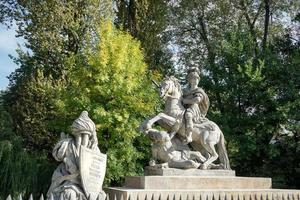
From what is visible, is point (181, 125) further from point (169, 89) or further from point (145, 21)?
point (145, 21)

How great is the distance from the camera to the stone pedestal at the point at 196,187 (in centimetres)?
1087

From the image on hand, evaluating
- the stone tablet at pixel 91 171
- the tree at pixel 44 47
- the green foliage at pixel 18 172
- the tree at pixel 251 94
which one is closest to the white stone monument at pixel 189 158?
the stone tablet at pixel 91 171

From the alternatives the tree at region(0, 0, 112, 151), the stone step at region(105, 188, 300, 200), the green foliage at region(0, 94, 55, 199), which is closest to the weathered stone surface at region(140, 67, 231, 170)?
the stone step at region(105, 188, 300, 200)

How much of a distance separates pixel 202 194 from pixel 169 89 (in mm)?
2723

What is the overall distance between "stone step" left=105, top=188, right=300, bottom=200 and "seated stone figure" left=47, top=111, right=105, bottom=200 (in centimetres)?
233

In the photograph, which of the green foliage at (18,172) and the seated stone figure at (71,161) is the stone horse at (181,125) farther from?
the green foliage at (18,172)

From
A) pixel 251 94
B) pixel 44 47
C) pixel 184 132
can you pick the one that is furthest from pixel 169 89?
pixel 44 47

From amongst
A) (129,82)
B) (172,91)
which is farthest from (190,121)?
(129,82)

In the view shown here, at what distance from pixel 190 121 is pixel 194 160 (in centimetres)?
97

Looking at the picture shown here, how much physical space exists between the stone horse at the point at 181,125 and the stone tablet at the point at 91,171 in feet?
15.2

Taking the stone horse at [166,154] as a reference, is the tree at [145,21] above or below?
above

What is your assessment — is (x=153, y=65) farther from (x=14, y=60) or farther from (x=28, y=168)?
(x=28, y=168)

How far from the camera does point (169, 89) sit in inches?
490

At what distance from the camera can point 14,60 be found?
24250mm
